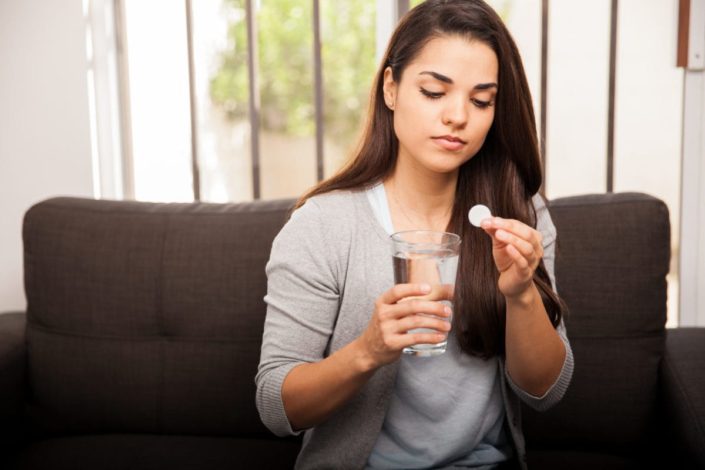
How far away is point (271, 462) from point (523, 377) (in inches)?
26.1

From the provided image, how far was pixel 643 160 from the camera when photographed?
8.20 feet

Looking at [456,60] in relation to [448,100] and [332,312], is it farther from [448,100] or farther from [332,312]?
[332,312]

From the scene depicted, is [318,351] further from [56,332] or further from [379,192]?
[56,332]

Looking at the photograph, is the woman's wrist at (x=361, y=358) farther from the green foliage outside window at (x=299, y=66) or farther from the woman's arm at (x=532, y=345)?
the green foliage outside window at (x=299, y=66)

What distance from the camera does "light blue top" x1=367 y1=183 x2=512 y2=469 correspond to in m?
1.33

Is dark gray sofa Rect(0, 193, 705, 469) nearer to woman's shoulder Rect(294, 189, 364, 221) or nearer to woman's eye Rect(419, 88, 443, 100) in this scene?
woman's shoulder Rect(294, 189, 364, 221)

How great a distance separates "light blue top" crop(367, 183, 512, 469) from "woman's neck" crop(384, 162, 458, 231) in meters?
0.05

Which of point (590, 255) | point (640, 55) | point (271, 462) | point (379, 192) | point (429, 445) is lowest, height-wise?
point (271, 462)

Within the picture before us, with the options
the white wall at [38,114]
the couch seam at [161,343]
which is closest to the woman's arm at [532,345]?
the couch seam at [161,343]

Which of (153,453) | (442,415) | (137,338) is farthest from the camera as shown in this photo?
(137,338)

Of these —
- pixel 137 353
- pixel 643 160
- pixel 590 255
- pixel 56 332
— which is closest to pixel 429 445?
pixel 590 255

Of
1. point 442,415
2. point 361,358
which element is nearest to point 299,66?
point 442,415

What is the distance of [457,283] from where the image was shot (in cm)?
139

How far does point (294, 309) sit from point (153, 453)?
670 mm
